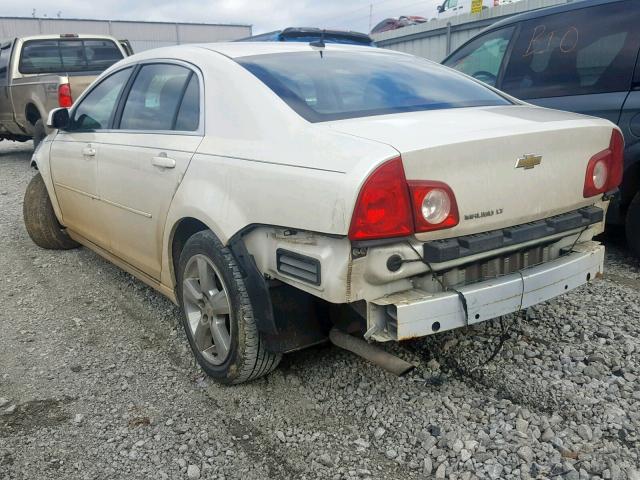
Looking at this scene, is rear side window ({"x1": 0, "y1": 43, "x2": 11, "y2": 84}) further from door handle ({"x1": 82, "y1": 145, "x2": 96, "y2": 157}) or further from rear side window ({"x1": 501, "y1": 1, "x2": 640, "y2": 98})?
rear side window ({"x1": 501, "y1": 1, "x2": 640, "y2": 98})

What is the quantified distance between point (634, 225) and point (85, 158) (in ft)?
12.4

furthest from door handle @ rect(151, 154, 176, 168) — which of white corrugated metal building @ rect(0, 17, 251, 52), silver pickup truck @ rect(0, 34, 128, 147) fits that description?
white corrugated metal building @ rect(0, 17, 251, 52)

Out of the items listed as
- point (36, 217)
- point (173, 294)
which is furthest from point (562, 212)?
point (36, 217)

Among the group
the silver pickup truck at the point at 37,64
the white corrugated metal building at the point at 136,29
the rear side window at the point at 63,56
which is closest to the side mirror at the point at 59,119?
the silver pickup truck at the point at 37,64

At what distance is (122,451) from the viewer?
8.39 feet

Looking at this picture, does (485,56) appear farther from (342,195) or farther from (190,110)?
(342,195)

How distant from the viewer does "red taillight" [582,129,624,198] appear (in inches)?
109

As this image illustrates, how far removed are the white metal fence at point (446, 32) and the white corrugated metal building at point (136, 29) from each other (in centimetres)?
1386

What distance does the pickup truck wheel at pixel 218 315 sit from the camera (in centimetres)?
272

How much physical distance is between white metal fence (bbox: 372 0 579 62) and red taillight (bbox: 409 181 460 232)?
32.1 ft

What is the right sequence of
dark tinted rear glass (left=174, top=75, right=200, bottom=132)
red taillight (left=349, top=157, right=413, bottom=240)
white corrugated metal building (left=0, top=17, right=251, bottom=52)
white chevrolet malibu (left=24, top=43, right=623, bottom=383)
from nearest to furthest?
1. red taillight (left=349, top=157, right=413, bottom=240)
2. white chevrolet malibu (left=24, top=43, right=623, bottom=383)
3. dark tinted rear glass (left=174, top=75, right=200, bottom=132)
4. white corrugated metal building (left=0, top=17, right=251, bottom=52)

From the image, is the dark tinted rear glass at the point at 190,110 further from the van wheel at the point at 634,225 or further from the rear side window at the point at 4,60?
the rear side window at the point at 4,60

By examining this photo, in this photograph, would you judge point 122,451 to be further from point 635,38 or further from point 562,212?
point 635,38

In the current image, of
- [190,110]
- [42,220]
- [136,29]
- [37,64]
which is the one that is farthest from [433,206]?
[136,29]
